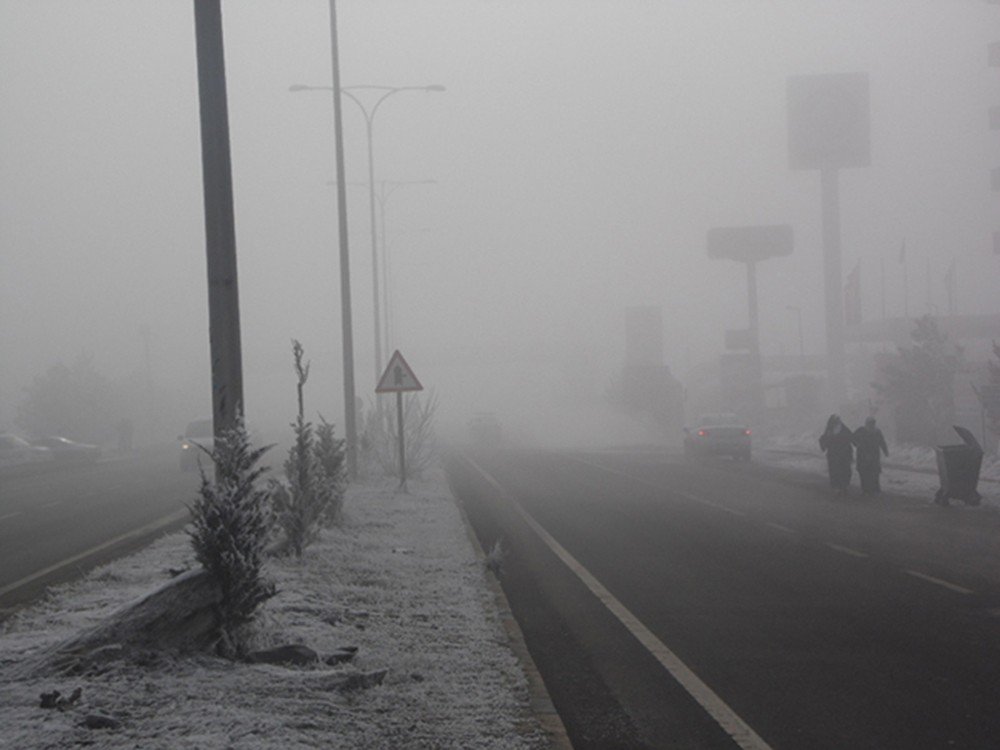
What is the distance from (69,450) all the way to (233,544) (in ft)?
142

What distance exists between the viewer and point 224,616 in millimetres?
7715

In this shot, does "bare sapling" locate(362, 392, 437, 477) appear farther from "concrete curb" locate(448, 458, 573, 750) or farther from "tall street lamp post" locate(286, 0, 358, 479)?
"concrete curb" locate(448, 458, 573, 750)

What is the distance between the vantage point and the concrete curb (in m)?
6.46

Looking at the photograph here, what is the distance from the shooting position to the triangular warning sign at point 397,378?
23250 mm

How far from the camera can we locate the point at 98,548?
16219 millimetres

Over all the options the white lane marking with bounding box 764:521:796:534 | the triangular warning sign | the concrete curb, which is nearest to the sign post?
the triangular warning sign

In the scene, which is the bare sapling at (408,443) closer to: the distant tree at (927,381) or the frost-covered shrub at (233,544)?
the frost-covered shrub at (233,544)

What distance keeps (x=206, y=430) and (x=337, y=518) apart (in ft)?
92.8

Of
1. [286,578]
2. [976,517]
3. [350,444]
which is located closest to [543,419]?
[350,444]

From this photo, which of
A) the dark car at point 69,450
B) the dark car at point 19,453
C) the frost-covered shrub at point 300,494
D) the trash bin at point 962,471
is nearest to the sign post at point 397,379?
the frost-covered shrub at point 300,494

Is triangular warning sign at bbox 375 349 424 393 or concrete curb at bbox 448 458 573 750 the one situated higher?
triangular warning sign at bbox 375 349 424 393

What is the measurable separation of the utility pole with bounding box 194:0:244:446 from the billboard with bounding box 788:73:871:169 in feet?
292

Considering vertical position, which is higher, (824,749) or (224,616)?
(224,616)

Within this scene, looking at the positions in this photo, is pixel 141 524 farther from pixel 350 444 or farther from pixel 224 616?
pixel 224 616
